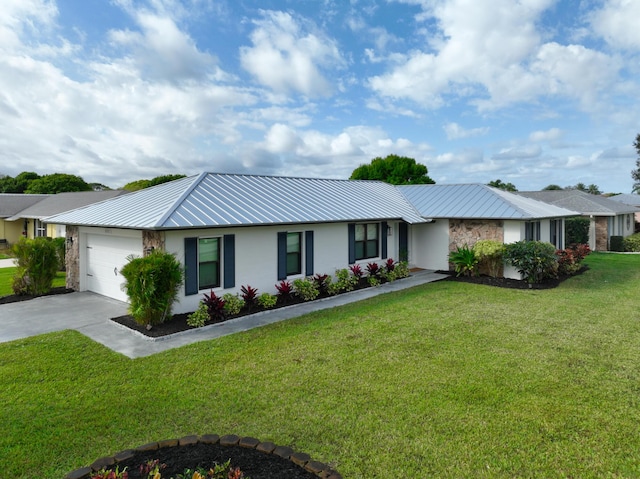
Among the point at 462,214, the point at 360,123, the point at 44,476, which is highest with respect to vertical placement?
the point at 360,123

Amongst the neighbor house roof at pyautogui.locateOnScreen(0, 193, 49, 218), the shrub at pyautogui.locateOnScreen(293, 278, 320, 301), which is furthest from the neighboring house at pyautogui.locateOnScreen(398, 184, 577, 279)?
the neighbor house roof at pyautogui.locateOnScreen(0, 193, 49, 218)

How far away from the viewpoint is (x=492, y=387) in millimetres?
5762

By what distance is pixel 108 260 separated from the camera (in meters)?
12.1

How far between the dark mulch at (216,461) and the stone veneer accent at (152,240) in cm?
618

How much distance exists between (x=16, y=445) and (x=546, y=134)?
89.7 ft

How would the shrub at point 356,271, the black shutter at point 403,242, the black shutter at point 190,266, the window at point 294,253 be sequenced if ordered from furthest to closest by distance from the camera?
the black shutter at point 403,242 < the shrub at point 356,271 < the window at point 294,253 < the black shutter at point 190,266

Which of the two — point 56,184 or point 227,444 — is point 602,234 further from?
point 56,184

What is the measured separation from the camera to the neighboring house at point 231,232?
10.1 metres

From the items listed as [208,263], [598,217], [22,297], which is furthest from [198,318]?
[598,217]

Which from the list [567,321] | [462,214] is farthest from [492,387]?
[462,214]

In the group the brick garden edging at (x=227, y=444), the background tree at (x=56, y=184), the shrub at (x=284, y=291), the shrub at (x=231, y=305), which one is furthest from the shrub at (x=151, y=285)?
the background tree at (x=56, y=184)

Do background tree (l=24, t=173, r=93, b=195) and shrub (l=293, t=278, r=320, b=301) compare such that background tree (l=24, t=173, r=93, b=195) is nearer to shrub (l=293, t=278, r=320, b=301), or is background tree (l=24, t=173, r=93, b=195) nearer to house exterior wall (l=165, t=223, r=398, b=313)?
house exterior wall (l=165, t=223, r=398, b=313)

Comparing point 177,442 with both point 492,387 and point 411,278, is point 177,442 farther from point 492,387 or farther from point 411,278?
point 411,278

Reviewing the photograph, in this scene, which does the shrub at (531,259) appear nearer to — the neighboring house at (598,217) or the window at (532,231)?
the window at (532,231)
